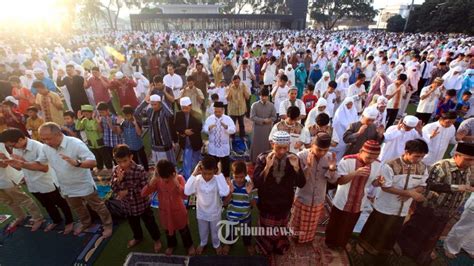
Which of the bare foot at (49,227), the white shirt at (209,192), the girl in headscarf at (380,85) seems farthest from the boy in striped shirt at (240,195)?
the girl in headscarf at (380,85)

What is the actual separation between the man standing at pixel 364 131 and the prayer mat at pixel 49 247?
4.07 m

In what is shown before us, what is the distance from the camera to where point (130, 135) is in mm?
4746

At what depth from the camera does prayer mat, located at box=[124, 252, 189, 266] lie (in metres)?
3.46

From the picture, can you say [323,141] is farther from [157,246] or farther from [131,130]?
[131,130]

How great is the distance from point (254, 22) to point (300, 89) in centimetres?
3994

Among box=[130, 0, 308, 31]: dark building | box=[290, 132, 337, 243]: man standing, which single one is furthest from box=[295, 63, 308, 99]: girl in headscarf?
box=[130, 0, 308, 31]: dark building

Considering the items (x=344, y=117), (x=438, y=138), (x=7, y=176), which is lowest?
(x=7, y=176)

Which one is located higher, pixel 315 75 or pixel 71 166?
pixel 315 75

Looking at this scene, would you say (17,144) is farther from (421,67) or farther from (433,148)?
(421,67)

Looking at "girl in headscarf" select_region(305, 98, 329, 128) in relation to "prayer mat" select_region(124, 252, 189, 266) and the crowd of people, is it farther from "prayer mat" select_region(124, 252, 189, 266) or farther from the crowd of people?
"prayer mat" select_region(124, 252, 189, 266)

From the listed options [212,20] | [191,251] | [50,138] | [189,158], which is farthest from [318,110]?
[212,20]

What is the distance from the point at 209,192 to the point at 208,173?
285 mm

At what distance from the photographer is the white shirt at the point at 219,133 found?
4.56 metres

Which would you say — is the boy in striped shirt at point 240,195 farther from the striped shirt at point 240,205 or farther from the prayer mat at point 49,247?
the prayer mat at point 49,247
